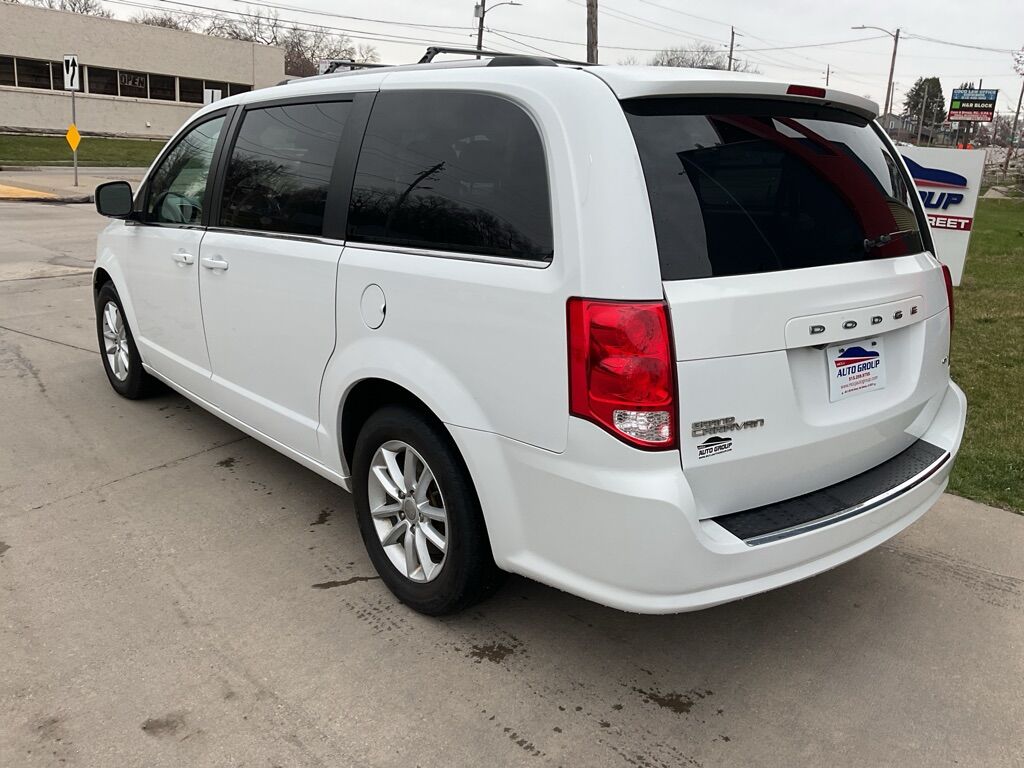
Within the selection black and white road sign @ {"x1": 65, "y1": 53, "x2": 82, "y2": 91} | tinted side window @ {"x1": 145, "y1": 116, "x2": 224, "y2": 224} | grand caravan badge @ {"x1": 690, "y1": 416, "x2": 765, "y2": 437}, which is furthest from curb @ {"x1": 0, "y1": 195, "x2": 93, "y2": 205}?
grand caravan badge @ {"x1": 690, "y1": 416, "x2": 765, "y2": 437}

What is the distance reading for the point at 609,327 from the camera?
7.36ft

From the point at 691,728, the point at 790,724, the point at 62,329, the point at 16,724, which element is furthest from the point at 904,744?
the point at 62,329

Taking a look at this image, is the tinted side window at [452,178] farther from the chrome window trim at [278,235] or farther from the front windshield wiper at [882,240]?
the front windshield wiper at [882,240]

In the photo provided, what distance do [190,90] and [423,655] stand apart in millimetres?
48118

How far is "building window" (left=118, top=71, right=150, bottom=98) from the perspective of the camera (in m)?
41.3

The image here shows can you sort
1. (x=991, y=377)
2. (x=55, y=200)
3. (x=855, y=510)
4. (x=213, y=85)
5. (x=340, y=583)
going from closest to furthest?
(x=855, y=510), (x=340, y=583), (x=991, y=377), (x=55, y=200), (x=213, y=85)

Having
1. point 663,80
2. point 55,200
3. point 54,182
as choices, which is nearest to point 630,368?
point 663,80

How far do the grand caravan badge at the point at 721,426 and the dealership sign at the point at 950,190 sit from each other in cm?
637

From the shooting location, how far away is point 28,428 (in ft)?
16.2

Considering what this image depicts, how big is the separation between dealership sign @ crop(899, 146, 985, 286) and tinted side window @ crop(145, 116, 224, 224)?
625cm

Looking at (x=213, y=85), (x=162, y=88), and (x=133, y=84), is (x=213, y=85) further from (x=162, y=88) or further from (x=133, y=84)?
(x=133, y=84)

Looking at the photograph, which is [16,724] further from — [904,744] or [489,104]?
[904,744]

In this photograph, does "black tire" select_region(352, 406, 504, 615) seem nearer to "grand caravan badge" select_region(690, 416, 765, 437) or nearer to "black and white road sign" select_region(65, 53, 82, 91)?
"grand caravan badge" select_region(690, 416, 765, 437)

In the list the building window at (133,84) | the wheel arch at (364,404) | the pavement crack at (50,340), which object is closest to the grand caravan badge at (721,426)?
the wheel arch at (364,404)
